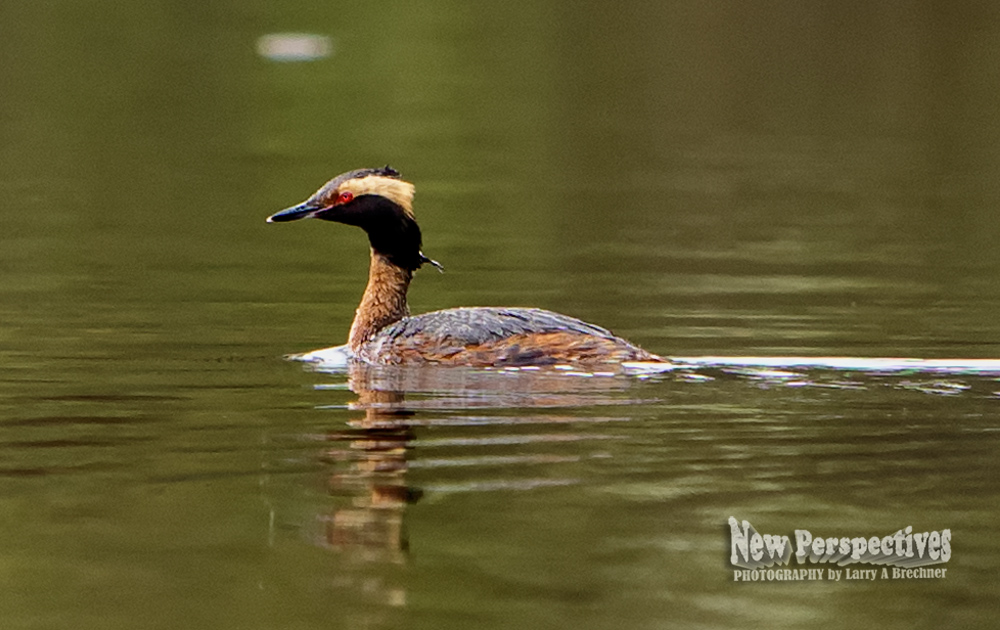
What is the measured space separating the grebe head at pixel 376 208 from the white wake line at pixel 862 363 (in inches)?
78.4

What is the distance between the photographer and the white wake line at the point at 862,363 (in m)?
10.9

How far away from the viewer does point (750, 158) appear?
24.5 m

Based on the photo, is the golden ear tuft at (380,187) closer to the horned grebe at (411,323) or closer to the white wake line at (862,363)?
the horned grebe at (411,323)

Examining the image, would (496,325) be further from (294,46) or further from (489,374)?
(294,46)

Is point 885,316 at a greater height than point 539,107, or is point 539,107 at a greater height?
point 539,107

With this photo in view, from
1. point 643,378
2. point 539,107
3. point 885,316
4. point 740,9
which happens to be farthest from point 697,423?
point 740,9

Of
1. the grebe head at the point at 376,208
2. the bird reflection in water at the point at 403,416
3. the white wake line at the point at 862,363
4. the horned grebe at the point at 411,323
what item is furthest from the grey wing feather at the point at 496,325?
the grebe head at the point at 376,208

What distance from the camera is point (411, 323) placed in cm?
1170

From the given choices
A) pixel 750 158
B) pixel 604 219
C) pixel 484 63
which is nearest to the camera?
Result: pixel 604 219

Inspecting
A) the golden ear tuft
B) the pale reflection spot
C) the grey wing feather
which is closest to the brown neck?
the golden ear tuft

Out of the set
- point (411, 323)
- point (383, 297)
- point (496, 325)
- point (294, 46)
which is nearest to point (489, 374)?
point (496, 325)

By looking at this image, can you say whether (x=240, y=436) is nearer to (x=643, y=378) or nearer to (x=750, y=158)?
(x=643, y=378)

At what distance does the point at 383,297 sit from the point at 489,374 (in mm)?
1608

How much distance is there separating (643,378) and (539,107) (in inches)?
779
